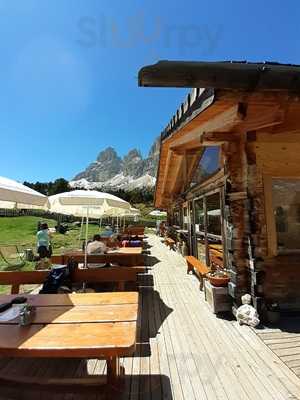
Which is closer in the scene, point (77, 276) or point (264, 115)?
point (264, 115)

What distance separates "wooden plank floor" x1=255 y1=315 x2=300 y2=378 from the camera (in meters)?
2.89

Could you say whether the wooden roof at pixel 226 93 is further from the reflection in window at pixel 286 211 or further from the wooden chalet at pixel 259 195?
the reflection in window at pixel 286 211

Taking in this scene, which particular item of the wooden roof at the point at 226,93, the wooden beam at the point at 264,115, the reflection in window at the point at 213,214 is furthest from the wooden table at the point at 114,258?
the wooden beam at the point at 264,115

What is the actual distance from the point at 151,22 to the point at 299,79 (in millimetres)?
2119

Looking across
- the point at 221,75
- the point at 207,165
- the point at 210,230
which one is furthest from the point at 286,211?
the point at 221,75

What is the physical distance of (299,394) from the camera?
231 cm

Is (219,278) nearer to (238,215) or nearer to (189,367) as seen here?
(238,215)

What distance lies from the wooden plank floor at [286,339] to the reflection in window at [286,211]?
109cm

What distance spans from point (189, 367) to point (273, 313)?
69.4 inches

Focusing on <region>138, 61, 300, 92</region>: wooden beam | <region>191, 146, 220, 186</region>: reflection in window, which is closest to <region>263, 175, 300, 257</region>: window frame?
<region>191, 146, 220, 186</region>: reflection in window

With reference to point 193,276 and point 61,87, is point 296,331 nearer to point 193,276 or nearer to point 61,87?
point 193,276

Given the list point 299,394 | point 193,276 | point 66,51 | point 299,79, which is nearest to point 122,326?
point 299,394

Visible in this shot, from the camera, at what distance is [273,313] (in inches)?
154

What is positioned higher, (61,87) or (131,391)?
(61,87)
